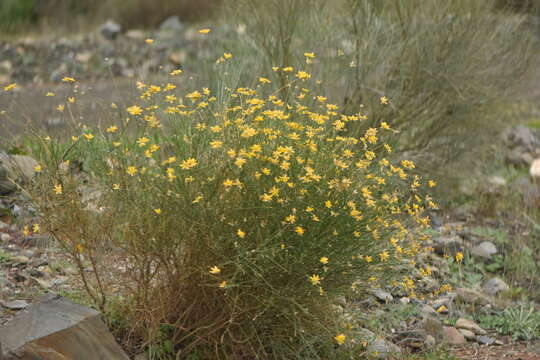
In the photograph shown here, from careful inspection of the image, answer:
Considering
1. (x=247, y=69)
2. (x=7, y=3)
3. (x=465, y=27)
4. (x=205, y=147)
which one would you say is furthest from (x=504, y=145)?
(x=7, y=3)

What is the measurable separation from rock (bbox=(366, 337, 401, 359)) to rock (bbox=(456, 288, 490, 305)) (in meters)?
1.09

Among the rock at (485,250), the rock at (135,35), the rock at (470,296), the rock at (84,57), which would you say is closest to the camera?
the rock at (470,296)

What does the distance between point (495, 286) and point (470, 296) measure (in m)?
0.41

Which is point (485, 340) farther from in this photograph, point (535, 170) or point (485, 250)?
point (535, 170)

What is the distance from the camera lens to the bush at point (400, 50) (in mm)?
5586

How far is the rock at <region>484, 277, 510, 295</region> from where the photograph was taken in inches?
191

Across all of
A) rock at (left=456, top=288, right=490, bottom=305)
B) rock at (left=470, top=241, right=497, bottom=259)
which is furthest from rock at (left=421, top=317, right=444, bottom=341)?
rock at (left=470, top=241, right=497, bottom=259)

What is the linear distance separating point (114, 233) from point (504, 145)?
6.74 meters

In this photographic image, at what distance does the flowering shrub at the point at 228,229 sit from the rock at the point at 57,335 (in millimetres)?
214

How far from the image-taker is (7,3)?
1309 cm

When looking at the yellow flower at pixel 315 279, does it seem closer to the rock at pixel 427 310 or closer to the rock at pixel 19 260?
the rock at pixel 427 310

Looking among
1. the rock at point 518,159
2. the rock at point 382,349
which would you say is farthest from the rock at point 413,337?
the rock at point 518,159

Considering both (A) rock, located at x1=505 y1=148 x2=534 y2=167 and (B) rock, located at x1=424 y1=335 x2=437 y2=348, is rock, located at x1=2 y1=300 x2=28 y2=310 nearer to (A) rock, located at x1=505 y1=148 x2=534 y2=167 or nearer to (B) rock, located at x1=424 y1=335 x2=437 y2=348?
(B) rock, located at x1=424 y1=335 x2=437 y2=348

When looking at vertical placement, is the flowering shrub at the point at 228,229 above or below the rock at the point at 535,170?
above
